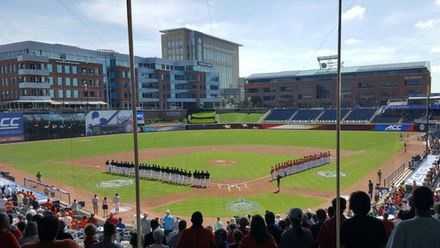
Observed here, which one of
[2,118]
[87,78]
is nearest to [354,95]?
[87,78]

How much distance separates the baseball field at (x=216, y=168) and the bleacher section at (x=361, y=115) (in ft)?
65.8

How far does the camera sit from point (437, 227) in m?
3.91

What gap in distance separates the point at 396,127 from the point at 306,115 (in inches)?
920

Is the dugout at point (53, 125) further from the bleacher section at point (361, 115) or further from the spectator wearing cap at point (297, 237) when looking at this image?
the spectator wearing cap at point (297, 237)

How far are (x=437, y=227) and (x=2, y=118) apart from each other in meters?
61.9

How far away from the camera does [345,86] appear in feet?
352

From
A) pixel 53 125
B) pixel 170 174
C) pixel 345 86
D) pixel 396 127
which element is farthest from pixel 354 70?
pixel 170 174

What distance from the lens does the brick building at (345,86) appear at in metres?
99.2

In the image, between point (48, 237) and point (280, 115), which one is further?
point (280, 115)

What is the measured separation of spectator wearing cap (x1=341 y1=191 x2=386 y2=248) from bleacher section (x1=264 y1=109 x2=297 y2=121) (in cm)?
8837

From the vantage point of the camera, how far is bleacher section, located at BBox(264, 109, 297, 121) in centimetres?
9381

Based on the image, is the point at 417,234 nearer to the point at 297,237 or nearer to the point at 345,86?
the point at 297,237

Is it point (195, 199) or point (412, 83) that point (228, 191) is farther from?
point (412, 83)

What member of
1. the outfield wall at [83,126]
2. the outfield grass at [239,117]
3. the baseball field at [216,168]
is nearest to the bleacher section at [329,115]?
the outfield wall at [83,126]
